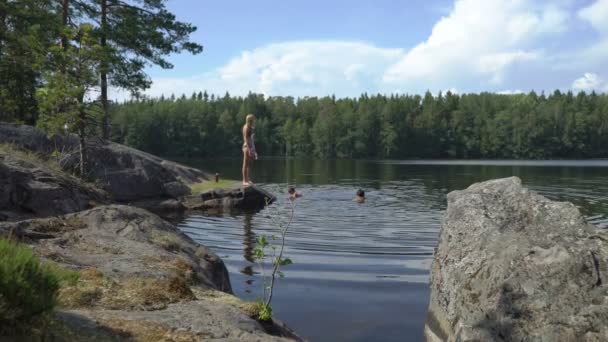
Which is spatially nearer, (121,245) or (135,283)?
(135,283)

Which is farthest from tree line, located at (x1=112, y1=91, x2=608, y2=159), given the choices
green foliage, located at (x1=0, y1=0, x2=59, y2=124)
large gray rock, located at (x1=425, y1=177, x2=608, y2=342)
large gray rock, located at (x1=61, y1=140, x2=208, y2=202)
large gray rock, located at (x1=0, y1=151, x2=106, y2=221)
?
large gray rock, located at (x1=425, y1=177, x2=608, y2=342)

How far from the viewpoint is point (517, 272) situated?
6539mm

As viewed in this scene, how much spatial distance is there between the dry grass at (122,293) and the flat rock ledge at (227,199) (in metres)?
16.3

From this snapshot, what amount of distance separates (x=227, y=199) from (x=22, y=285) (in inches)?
748

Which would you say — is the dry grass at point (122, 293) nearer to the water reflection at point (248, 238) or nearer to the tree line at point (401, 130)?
the water reflection at point (248, 238)

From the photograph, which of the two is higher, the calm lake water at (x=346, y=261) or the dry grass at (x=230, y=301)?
the dry grass at (x=230, y=301)

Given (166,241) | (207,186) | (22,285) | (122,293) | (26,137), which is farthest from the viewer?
(207,186)

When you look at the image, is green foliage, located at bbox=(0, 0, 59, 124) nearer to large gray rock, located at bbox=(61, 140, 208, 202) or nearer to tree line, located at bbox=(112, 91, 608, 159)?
large gray rock, located at bbox=(61, 140, 208, 202)

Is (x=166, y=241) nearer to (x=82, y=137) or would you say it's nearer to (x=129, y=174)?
(x=82, y=137)

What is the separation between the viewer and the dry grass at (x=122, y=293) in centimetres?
576

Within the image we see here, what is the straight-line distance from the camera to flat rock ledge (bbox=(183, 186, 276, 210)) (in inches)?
907

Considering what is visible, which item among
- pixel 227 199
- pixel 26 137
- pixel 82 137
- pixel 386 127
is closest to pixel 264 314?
pixel 82 137

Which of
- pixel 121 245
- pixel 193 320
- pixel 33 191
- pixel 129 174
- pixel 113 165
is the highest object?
pixel 113 165

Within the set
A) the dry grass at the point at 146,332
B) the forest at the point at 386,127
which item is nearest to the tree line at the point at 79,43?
the dry grass at the point at 146,332
